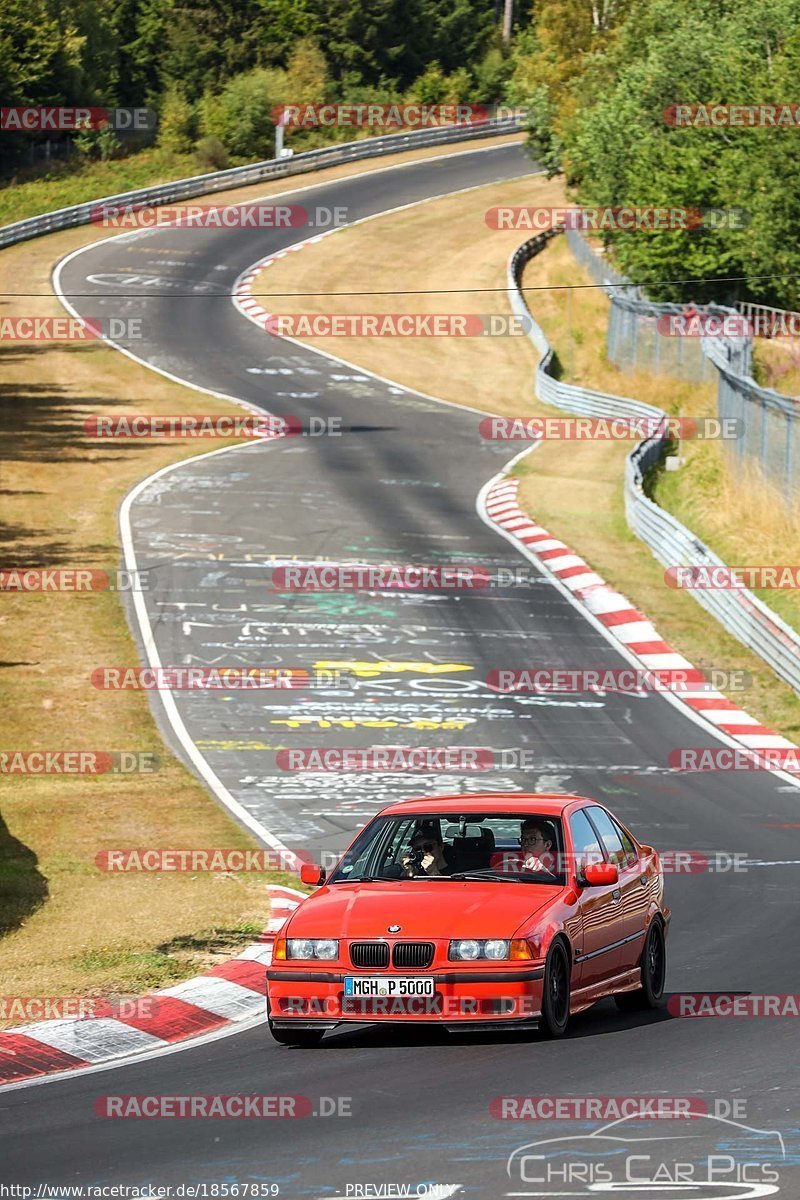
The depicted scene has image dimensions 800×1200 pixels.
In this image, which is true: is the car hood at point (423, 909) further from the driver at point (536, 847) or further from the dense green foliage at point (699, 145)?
the dense green foliage at point (699, 145)

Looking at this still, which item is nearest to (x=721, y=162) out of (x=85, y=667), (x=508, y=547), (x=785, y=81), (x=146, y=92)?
(x=785, y=81)

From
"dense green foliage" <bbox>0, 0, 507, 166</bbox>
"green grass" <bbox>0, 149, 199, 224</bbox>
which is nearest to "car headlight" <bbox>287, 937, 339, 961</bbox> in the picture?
"green grass" <bbox>0, 149, 199, 224</bbox>

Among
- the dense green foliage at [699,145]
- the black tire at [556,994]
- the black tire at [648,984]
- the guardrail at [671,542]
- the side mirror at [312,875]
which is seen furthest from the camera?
the dense green foliage at [699,145]

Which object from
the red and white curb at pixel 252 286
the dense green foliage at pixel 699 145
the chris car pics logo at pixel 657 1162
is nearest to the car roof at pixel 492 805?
the chris car pics logo at pixel 657 1162

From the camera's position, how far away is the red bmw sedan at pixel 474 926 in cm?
972

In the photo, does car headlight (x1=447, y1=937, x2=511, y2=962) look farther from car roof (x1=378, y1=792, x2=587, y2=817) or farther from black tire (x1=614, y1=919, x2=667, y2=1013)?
black tire (x1=614, y1=919, x2=667, y2=1013)

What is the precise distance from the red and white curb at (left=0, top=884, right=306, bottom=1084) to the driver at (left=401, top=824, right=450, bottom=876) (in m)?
1.51

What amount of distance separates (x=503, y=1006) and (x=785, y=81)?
1561 inches

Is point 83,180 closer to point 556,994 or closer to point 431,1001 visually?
point 556,994

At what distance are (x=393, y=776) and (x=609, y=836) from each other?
947cm

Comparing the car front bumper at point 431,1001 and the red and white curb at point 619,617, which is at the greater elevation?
the car front bumper at point 431,1001

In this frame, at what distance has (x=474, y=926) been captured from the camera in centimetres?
980

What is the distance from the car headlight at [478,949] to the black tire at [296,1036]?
0.99 m

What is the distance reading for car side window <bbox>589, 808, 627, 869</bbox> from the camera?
1145 centimetres
